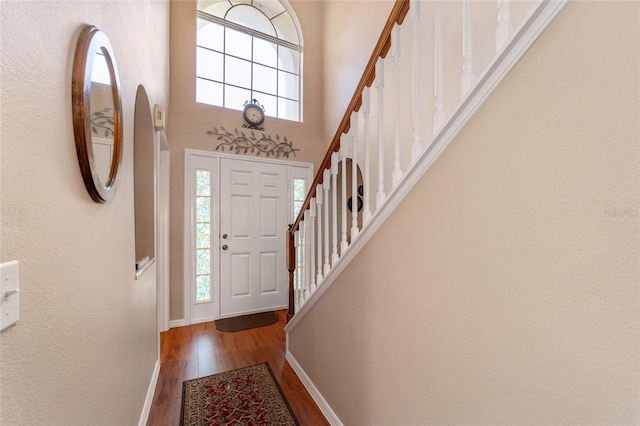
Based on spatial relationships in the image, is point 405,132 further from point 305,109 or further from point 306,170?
point 305,109

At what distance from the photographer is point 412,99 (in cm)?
121

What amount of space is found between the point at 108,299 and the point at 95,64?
2.63 feet

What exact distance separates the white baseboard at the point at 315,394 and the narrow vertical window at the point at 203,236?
140cm

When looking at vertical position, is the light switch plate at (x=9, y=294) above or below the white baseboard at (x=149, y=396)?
above

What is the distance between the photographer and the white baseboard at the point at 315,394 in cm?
151

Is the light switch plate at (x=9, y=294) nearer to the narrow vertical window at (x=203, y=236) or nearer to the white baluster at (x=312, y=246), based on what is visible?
the white baluster at (x=312, y=246)

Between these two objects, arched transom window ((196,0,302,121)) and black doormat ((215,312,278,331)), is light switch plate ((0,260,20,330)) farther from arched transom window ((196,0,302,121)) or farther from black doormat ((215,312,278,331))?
arched transom window ((196,0,302,121))

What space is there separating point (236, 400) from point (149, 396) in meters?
0.54

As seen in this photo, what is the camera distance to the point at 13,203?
476 mm

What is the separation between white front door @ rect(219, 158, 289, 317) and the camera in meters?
3.06

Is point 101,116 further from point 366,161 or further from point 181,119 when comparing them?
point 181,119

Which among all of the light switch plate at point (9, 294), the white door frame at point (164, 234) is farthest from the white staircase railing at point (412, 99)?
the white door frame at point (164, 234)

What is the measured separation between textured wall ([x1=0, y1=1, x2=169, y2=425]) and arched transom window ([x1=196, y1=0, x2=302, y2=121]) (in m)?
2.23

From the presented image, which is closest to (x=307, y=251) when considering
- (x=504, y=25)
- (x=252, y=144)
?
(x=504, y=25)
